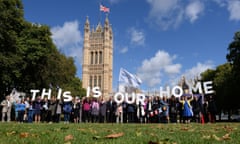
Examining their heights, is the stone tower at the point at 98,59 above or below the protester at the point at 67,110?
above

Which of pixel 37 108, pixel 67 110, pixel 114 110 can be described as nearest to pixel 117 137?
pixel 67 110

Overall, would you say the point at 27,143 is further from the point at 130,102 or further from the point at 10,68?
the point at 10,68

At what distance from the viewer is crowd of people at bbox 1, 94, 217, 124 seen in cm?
1703

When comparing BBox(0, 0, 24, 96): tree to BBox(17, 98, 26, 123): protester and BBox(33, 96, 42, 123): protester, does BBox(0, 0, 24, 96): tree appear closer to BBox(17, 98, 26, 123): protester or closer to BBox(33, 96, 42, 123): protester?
BBox(17, 98, 26, 123): protester

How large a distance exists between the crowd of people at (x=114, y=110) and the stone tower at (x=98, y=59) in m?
89.7

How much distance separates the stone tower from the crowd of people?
89.7 m

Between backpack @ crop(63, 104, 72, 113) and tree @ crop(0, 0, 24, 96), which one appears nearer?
backpack @ crop(63, 104, 72, 113)

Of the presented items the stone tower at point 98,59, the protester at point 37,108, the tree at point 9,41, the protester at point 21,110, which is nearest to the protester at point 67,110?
the protester at point 37,108

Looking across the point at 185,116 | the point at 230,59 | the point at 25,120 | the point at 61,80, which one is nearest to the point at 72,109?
the point at 25,120

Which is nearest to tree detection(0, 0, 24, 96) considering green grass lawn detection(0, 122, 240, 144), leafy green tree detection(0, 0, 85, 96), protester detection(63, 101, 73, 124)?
leafy green tree detection(0, 0, 85, 96)

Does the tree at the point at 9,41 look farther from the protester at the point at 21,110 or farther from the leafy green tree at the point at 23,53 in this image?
the protester at the point at 21,110

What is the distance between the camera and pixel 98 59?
4380 inches

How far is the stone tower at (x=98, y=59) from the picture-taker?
10951 centimetres

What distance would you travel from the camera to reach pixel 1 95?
101 ft
